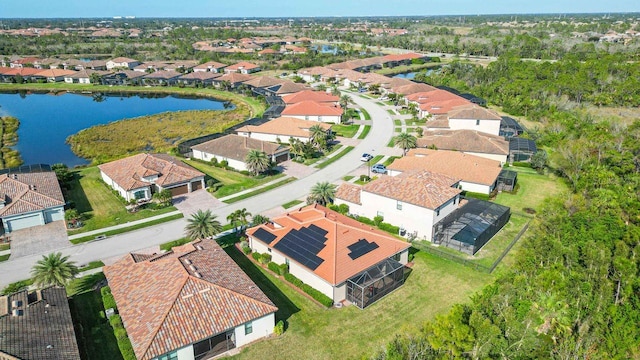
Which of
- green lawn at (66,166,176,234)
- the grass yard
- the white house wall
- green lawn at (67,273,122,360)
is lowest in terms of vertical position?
the grass yard

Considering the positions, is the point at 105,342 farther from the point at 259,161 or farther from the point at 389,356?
the point at 259,161

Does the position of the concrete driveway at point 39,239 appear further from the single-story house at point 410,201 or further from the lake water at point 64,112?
the single-story house at point 410,201

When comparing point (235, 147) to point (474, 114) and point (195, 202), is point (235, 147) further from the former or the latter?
point (474, 114)

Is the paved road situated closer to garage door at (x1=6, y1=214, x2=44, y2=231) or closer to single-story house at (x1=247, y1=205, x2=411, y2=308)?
garage door at (x1=6, y1=214, x2=44, y2=231)

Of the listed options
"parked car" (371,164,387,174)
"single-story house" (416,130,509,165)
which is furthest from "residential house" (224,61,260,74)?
"parked car" (371,164,387,174)

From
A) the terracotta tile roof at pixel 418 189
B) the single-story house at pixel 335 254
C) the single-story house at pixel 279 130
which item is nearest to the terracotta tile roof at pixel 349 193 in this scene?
the terracotta tile roof at pixel 418 189

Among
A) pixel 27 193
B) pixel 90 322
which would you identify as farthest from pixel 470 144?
pixel 27 193
